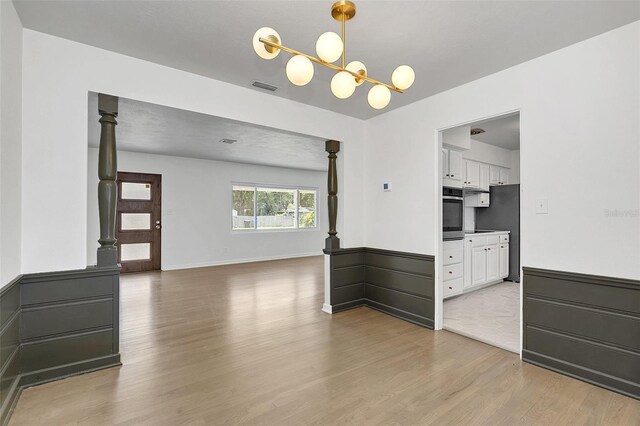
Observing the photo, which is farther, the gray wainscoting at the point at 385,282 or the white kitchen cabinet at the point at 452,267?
the white kitchen cabinet at the point at 452,267

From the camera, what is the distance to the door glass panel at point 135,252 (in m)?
6.75

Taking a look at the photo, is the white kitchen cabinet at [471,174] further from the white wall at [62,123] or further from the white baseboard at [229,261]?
the white baseboard at [229,261]

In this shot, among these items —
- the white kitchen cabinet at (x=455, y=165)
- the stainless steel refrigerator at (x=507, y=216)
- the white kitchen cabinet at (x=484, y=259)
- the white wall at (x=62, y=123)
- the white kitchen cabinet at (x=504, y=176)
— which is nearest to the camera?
the white wall at (x=62, y=123)

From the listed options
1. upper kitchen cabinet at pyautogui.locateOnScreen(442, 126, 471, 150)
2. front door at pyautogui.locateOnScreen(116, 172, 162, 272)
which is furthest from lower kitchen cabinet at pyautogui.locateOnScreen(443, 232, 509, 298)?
front door at pyautogui.locateOnScreen(116, 172, 162, 272)

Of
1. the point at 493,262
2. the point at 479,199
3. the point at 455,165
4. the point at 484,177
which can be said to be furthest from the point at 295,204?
the point at 493,262

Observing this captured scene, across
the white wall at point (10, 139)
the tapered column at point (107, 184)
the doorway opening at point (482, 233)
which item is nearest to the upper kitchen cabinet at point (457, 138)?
the doorway opening at point (482, 233)

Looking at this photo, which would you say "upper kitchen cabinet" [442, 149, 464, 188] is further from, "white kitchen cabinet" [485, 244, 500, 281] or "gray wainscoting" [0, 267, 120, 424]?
"gray wainscoting" [0, 267, 120, 424]

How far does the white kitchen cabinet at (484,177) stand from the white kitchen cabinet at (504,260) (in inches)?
43.0

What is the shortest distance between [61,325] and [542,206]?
405 centimetres

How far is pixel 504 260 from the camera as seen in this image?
5.68 metres

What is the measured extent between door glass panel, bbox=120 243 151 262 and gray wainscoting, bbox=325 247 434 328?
193 inches

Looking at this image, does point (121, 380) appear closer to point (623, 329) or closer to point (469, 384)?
point (469, 384)

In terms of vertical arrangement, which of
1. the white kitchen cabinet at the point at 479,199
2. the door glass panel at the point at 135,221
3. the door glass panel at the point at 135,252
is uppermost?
the white kitchen cabinet at the point at 479,199

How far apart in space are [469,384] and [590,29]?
2.76m
